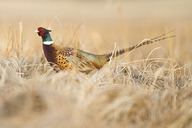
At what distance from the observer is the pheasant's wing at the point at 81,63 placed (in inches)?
131

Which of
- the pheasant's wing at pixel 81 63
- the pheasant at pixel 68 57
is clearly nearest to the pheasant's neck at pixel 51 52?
the pheasant at pixel 68 57

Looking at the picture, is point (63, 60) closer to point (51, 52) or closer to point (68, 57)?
point (68, 57)

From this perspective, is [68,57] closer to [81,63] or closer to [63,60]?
[63,60]

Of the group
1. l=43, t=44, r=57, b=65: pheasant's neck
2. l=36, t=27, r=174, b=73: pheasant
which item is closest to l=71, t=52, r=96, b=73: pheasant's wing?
l=36, t=27, r=174, b=73: pheasant

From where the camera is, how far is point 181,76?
3.52 m

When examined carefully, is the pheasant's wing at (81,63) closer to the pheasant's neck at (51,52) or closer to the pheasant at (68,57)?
the pheasant at (68,57)

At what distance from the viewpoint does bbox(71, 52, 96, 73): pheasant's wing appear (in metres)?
3.32

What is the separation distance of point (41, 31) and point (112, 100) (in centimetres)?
153

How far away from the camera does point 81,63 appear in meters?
3.33

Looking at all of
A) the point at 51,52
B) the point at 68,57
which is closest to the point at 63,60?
the point at 68,57

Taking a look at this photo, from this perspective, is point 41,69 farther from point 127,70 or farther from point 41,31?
point 127,70

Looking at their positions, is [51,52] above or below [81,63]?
above

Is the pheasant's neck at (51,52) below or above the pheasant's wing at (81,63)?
above

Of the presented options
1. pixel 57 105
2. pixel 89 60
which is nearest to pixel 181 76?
pixel 89 60
